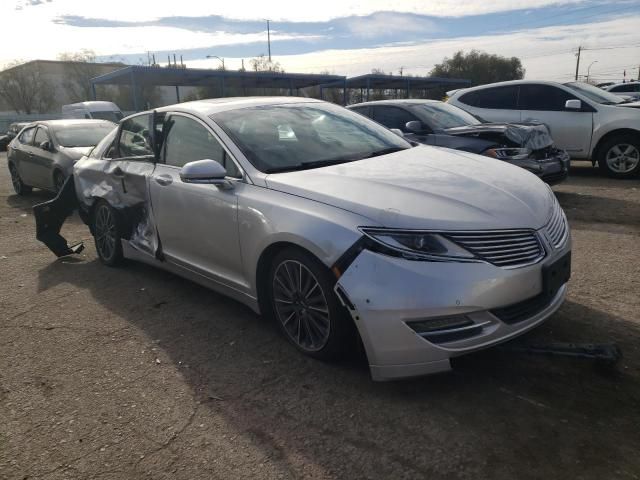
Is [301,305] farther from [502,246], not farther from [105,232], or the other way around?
[105,232]

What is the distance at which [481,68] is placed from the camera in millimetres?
70750

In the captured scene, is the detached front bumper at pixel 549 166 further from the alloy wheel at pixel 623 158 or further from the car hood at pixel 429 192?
the car hood at pixel 429 192

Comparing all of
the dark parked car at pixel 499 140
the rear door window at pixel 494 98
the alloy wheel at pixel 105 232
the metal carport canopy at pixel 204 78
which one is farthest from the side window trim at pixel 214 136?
the metal carport canopy at pixel 204 78

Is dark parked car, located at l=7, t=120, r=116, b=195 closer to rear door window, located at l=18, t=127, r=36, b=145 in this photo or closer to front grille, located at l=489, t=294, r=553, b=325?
rear door window, located at l=18, t=127, r=36, b=145

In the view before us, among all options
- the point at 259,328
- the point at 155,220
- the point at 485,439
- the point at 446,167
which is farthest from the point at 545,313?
the point at 155,220

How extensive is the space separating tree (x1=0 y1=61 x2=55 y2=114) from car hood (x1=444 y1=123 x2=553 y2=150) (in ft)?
249

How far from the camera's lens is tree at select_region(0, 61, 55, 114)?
69250 millimetres

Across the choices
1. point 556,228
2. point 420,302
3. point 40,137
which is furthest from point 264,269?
point 40,137

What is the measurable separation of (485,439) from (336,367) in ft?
3.30

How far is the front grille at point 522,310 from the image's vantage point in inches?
105

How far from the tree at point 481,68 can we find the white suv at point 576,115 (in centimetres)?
6458

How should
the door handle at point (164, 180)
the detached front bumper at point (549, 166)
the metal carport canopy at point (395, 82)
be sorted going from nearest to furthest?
the door handle at point (164, 180) < the detached front bumper at point (549, 166) < the metal carport canopy at point (395, 82)

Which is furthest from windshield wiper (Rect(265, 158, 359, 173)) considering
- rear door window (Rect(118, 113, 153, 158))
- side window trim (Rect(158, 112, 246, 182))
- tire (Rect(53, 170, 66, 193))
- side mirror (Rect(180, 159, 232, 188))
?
tire (Rect(53, 170, 66, 193))

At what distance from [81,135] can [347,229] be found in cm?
820
